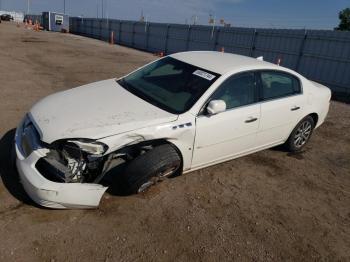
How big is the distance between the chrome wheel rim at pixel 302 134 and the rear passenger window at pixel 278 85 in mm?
635

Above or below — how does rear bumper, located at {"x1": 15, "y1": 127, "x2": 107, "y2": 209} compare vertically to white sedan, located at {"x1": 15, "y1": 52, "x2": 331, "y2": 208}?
below

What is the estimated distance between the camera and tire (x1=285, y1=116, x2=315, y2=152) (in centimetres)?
520

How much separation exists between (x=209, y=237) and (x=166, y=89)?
1934 millimetres

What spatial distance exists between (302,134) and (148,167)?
3.15m

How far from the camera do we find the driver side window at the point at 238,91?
4.08 meters

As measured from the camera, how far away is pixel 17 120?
5637 millimetres

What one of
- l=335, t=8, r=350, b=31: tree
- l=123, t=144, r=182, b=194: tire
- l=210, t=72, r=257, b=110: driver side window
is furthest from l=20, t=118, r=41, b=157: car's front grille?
l=335, t=8, r=350, b=31: tree

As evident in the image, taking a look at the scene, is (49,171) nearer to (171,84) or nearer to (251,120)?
(171,84)

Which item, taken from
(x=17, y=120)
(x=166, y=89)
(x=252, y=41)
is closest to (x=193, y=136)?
(x=166, y=89)

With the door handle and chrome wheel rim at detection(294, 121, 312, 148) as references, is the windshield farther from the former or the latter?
chrome wheel rim at detection(294, 121, 312, 148)

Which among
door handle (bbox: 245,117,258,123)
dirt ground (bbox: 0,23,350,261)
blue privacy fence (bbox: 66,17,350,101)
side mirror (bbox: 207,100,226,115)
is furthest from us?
blue privacy fence (bbox: 66,17,350,101)

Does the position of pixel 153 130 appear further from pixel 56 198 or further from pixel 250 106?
pixel 250 106

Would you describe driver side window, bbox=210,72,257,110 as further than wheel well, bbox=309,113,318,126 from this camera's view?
No

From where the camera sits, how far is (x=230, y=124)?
4098mm
